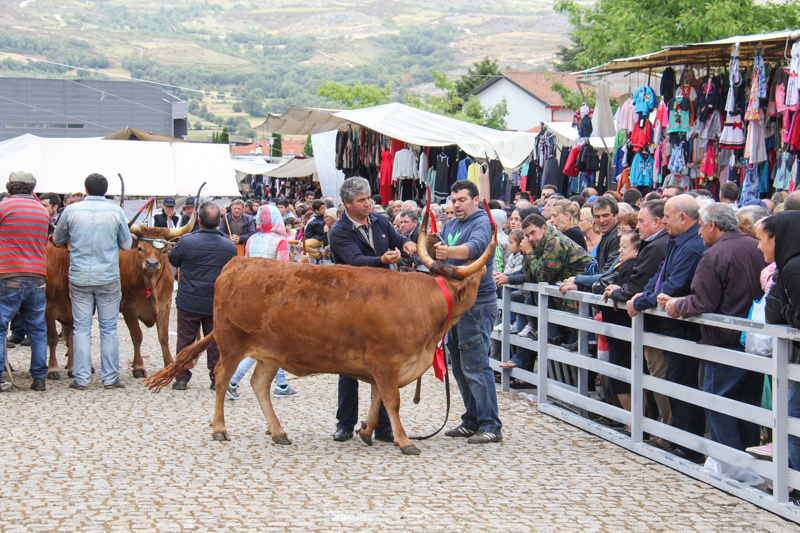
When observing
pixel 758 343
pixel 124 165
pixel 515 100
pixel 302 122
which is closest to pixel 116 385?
pixel 758 343

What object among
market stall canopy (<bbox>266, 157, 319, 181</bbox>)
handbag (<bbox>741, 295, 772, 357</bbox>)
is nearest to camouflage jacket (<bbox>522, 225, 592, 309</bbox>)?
handbag (<bbox>741, 295, 772, 357</bbox>)

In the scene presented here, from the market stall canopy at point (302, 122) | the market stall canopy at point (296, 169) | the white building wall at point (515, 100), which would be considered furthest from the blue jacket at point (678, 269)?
the white building wall at point (515, 100)

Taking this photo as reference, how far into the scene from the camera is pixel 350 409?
22.6ft

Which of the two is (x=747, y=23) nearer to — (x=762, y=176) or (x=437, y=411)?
(x=762, y=176)

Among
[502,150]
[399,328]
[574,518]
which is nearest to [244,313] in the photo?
[399,328]

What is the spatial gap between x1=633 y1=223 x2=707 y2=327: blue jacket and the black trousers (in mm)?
2341

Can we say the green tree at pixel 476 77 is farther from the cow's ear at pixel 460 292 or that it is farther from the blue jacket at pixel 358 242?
the cow's ear at pixel 460 292

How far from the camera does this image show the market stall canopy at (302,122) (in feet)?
57.0

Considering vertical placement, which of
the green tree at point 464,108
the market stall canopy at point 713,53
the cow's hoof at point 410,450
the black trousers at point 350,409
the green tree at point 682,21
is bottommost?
the cow's hoof at point 410,450

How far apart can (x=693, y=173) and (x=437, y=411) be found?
531cm

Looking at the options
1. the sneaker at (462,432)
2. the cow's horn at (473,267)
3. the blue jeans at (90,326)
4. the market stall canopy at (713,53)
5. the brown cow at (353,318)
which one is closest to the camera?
the brown cow at (353,318)

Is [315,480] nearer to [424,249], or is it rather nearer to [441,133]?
[424,249]

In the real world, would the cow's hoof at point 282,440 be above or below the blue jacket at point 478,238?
below

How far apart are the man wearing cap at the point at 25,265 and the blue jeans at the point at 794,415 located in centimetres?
751
